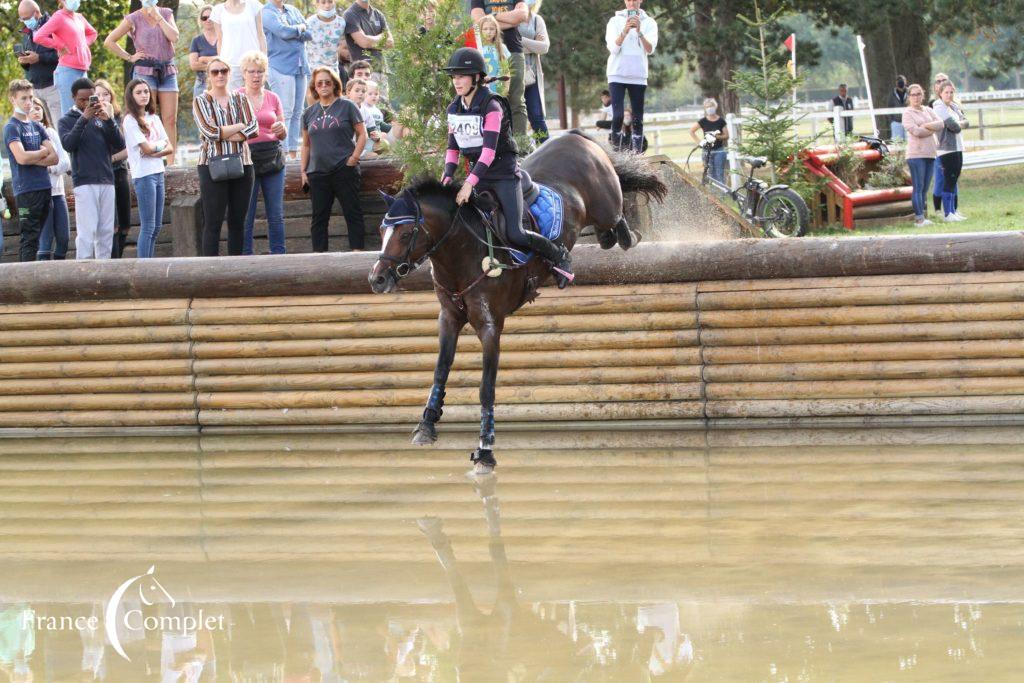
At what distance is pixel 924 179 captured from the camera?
57.6 ft

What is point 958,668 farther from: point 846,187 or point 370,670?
point 846,187

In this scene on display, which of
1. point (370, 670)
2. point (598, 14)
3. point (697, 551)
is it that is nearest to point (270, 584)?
point (370, 670)

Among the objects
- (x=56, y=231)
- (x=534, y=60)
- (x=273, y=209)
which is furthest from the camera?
(x=534, y=60)

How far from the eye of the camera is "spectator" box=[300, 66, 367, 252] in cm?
1233

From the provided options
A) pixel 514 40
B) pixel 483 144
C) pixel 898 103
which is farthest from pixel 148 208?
pixel 898 103

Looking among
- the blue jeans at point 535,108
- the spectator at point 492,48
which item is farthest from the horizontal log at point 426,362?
the blue jeans at point 535,108

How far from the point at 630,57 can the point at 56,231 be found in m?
6.01

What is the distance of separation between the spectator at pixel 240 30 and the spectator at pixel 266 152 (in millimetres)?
1409

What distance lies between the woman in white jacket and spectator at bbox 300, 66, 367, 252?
3189 millimetres

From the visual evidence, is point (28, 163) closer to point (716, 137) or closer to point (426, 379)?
point (426, 379)

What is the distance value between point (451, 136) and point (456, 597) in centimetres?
363

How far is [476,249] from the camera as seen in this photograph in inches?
351

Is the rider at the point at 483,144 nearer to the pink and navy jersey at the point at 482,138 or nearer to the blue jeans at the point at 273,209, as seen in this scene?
the pink and navy jersey at the point at 482,138

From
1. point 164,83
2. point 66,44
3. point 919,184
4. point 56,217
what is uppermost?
point 66,44
